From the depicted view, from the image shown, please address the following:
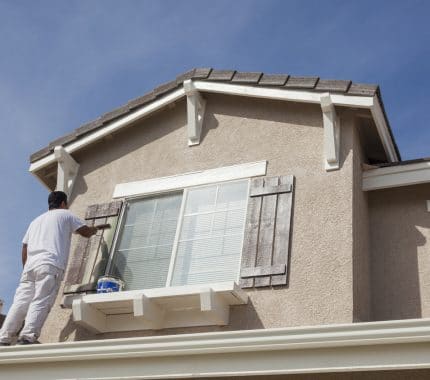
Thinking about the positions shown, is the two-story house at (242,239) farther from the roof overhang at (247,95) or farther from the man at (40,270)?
the man at (40,270)

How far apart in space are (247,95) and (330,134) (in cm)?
118

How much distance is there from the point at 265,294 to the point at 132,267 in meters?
1.66

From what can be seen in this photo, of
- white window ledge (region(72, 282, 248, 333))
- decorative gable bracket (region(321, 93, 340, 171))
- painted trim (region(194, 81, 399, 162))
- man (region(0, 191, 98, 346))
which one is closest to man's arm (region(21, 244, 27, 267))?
man (region(0, 191, 98, 346))

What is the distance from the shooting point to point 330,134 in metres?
6.93

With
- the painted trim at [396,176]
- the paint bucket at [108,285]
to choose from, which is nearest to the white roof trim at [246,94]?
the painted trim at [396,176]

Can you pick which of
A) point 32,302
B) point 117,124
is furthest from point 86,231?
point 117,124

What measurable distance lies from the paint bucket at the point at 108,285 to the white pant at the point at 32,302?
411 millimetres

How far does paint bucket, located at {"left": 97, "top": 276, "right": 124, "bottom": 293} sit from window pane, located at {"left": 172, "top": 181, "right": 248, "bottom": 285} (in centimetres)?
59

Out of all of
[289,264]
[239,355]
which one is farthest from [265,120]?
[239,355]

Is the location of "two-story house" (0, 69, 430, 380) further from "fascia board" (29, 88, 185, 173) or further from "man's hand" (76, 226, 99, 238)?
"man's hand" (76, 226, 99, 238)

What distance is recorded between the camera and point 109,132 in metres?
8.35

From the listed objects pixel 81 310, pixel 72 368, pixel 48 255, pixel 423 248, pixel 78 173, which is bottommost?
pixel 72 368

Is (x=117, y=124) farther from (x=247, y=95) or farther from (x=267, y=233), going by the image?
(x=267, y=233)

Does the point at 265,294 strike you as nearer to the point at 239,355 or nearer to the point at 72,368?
the point at 239,355
